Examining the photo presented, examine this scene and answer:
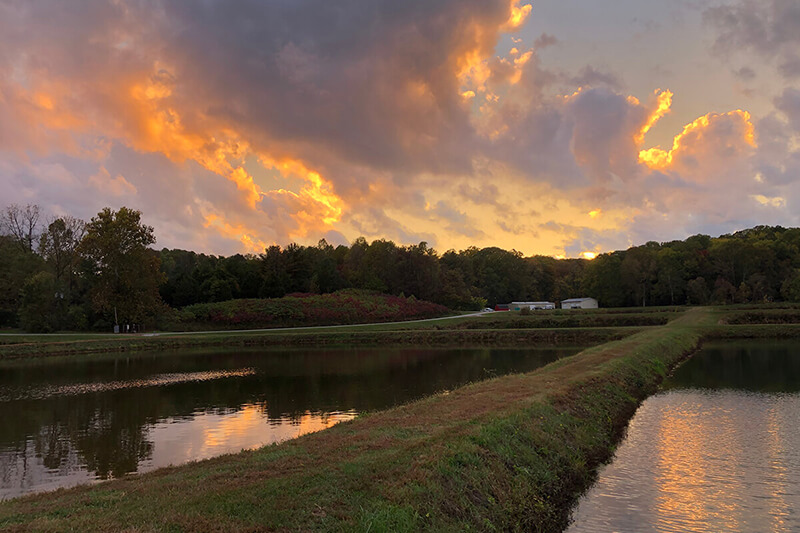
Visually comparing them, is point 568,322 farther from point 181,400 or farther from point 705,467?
point 705,467

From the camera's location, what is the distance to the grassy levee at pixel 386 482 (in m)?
7.50

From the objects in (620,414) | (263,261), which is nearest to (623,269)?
(263,261)

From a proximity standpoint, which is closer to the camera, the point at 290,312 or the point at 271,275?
the point at 290,312

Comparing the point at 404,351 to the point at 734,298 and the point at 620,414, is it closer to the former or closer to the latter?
the point at 620,414

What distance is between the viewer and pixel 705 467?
39.0 feet

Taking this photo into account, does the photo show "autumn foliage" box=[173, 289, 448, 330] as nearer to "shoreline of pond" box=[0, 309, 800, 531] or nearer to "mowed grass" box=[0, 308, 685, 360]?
"mowed grass" box=[0, 308, 685, 360]

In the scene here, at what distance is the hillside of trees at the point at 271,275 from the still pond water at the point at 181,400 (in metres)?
21.7

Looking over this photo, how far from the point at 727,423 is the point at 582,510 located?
28.5ft

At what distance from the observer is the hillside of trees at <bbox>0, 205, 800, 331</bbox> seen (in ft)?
198

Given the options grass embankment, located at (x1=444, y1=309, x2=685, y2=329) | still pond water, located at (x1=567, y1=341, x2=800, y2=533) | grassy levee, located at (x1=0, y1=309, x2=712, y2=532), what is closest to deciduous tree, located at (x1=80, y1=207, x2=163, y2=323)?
grass embankment, located at (x1=444, y1=309, x2=685, y2=329)

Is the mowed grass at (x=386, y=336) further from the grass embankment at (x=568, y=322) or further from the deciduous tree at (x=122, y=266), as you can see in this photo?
the deciduous tree at (x=122, y=266)

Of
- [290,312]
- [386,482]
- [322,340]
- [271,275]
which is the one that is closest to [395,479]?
[386,482]

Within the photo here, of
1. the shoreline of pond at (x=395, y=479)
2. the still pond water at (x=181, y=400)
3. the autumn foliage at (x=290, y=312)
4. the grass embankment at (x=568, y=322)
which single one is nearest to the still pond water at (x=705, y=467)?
the shoreline of pond at (x=395, y=479)

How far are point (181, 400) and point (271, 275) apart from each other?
180 ft
